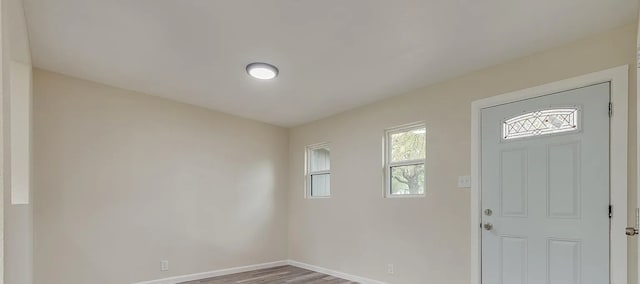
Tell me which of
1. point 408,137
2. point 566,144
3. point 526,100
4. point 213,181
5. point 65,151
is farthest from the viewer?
point 213,181

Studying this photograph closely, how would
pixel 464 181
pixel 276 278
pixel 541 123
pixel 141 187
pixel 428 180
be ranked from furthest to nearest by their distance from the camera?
pixel 276 278, pixel 141 187, pixel 428 180, pixel 464 181, pixel 541 123

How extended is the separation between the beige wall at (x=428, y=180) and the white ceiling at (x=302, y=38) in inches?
6.3

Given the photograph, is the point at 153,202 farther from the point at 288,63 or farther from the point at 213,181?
the point at 288,63

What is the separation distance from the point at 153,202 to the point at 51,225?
38.7 inches

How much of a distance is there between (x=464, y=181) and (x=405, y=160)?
806 mm

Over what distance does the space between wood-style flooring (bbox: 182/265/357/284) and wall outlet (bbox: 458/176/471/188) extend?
1842 millimetres

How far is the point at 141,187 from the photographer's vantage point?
170 inches

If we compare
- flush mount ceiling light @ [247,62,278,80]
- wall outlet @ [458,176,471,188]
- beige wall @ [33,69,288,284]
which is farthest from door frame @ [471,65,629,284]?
beige wall @ [33,69,288,284]

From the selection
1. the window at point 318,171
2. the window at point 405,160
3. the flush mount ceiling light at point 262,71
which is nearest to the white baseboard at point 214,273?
the window at point 318,171

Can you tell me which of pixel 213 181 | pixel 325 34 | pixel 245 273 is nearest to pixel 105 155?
pixel 213 181

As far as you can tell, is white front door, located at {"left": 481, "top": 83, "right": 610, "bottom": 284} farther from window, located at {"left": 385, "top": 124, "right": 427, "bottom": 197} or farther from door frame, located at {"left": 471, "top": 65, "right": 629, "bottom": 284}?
window, located at {"left": 385, "top": 124, "right": 427, "bottom": 197}

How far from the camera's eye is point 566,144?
279 cm

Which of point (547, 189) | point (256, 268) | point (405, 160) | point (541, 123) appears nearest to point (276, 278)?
point (256, 268)

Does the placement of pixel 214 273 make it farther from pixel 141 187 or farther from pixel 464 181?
pixel 464 181
